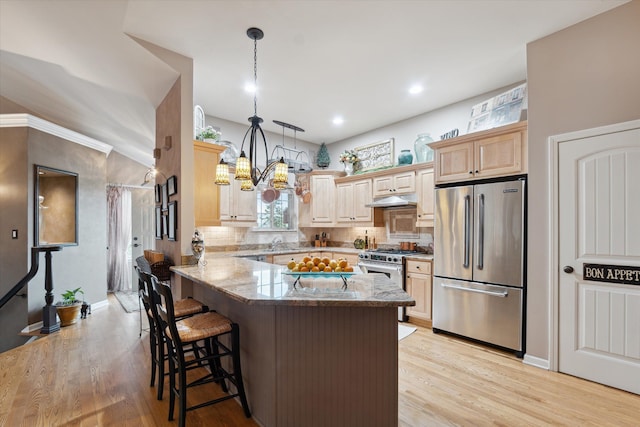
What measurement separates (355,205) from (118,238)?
5.08 meters

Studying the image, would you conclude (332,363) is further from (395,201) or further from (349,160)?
(349,160)

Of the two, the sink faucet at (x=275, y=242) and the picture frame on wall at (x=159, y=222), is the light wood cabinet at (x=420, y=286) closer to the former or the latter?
the sink faucet at (x=275, y=242)

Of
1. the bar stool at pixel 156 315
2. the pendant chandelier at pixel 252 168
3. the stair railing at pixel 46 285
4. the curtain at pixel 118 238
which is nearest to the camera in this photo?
the bar stool at pixel 156 315

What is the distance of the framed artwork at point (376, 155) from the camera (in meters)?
5.08

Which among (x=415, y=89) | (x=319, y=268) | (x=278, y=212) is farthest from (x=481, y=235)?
(x=278, y=212)

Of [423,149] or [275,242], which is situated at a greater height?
[423,149]

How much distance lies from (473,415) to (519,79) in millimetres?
3562

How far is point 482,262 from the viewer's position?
3238 mm

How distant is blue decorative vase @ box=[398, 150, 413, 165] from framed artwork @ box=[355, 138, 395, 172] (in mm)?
288

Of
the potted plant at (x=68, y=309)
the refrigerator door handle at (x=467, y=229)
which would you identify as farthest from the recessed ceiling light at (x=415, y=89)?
the potted plant at (x=68, y=309)

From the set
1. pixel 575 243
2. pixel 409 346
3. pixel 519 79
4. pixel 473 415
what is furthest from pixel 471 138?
pixel 473 415

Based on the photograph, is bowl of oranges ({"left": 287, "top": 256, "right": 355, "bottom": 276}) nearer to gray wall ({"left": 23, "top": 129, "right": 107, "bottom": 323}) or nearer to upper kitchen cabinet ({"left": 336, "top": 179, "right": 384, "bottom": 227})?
upper kitchen cabinet ({"left": 336, "top": 179, "right": 384, "bottom": 227})

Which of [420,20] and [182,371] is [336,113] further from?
[182,371]

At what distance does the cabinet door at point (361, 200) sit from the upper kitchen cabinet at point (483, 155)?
4.70ft
